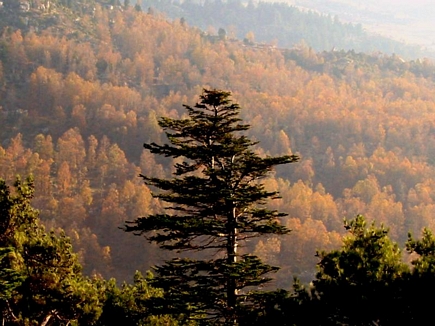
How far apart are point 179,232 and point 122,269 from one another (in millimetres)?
94043

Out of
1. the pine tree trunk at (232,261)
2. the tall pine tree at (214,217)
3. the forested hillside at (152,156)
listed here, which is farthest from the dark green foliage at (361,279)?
the forested hillside at (152,156)

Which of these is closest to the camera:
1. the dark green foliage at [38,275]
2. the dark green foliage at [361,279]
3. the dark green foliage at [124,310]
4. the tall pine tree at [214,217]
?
the dark green foliage at [361,279]

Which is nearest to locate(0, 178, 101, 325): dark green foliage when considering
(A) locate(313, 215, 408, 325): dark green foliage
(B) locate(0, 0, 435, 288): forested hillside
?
(A) locate(313, 215, 408, 325): dark green foliage

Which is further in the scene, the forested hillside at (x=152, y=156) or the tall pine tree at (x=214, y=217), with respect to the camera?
the forested hillside at (x=152, y=156)

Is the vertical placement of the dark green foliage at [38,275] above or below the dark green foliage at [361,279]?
below

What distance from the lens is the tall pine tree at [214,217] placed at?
11492mm

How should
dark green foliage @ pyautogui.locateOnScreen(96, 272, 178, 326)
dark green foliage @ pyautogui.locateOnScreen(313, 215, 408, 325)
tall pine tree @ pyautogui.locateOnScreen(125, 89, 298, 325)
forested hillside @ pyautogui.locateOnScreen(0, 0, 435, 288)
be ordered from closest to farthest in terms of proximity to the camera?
dark green foliage @ pyautogui.locateOnScreen(313, 215, 408, 325), tall pine tree @ pyautogui.locateOnScreen(125, 89, 298, 325), dark green foliage @ pyautogui.locateOnScreen(96, 272, 178, 326), forested hillside @ pyautogui.locateOnScreen(0, 0, 435, 288)

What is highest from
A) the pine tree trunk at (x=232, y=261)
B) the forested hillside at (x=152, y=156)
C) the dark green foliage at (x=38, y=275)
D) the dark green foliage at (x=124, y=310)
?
the pine tree trunk at (x=232, y=261)

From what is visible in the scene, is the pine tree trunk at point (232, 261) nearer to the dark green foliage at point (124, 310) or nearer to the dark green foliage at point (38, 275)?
the dark green foliage at point (38, 275)

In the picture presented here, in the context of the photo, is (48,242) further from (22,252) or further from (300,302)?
(300,302)

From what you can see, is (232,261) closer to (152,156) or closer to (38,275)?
(38,275)

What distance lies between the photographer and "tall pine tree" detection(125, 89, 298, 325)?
1149 centimetres

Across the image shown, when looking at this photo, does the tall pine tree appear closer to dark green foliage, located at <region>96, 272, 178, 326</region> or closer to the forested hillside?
dark green foliage, located at <region>96, 272, 178, 326</region>

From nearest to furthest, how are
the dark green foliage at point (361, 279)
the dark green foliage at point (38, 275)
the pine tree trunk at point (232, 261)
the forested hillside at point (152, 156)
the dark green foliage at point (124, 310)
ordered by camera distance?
the dark green foliage at point (361, 279)
the pine tree trunk at point (232, 261)
the dark green foliage at point (38, 275)
the dark green foliage at point (124, 310)
the forested hillside at point (152, 156)
